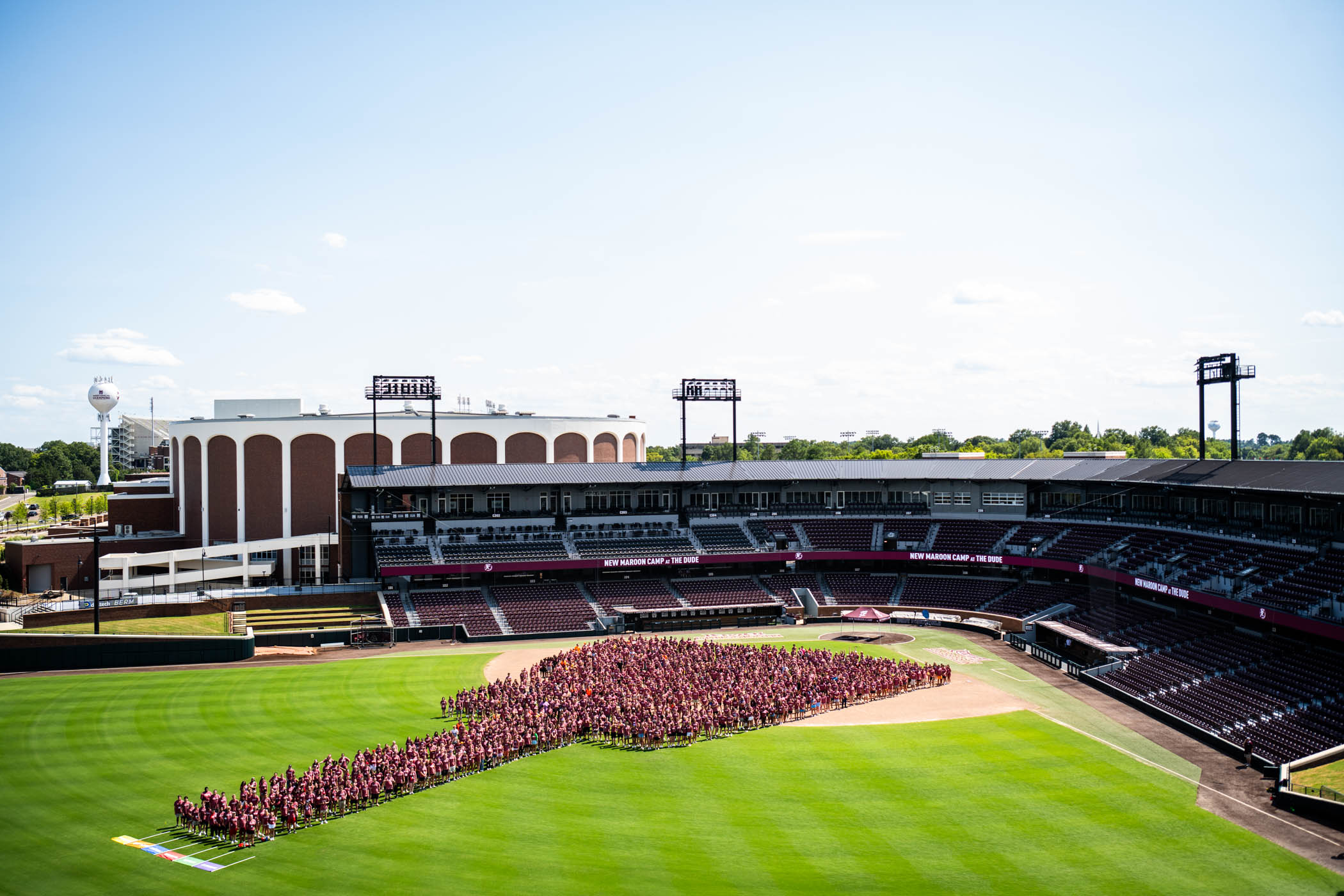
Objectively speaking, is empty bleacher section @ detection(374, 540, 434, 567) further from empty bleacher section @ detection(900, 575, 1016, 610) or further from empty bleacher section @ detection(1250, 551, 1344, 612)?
empty bleacher section @ detection(1250, 551, 1344, 612)

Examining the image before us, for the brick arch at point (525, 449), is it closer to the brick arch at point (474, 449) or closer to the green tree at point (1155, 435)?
the brick arch at point (474, 449)

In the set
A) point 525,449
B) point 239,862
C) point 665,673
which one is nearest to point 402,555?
point 525,449

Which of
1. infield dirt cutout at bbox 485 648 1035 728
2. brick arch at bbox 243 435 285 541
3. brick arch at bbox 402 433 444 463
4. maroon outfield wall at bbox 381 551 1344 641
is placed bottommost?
infield dirt cutout at bbox 485 648 1035 728

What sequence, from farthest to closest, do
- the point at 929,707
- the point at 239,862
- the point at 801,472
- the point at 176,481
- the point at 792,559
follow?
the point at 176,481, the point at 801,472, the point at 792,559, the point at 929,707, the point at 239,862

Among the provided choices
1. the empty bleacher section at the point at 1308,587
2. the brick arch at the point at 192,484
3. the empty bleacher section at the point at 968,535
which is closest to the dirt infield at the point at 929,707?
the empty bleacher section at the point at 1308,587

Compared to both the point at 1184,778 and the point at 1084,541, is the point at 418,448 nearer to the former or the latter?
the point at 1084,541

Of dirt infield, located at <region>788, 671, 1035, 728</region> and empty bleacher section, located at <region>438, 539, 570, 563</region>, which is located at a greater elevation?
empty bleacher section, located at <region>438, 539, 570, 563</region>

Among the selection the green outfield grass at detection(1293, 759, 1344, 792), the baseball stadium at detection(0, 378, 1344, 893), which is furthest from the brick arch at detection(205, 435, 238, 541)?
the green outfield grass at detection(1293, 759, 1344, 792)
